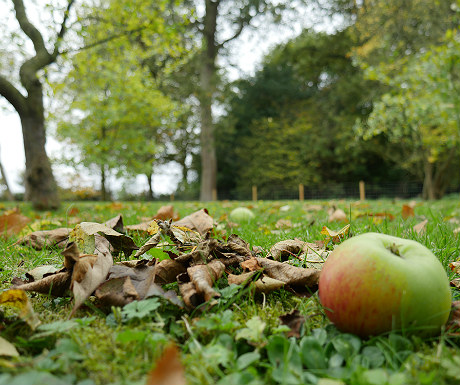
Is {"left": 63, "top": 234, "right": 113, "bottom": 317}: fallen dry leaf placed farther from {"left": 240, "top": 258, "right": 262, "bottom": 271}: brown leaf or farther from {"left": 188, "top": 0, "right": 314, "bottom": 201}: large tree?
{"left": 188, "top": 0, "right": 314, "bottom": 201}: large tree

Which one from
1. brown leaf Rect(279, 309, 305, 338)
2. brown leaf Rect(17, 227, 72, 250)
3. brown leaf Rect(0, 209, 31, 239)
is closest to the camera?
brown leaf Rect(279, 309, 305, 338)

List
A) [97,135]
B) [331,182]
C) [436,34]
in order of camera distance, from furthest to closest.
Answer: [331,182] < [97,135] < [436,34]

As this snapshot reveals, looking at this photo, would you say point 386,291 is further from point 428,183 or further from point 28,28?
point 428,183

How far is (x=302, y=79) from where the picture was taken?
25703 millimetres

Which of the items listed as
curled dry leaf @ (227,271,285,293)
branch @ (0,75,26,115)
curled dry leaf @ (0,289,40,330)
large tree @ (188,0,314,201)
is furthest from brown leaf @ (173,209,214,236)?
large tree @ (188,0,314,201)

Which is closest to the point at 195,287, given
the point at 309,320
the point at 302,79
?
the point at 309,320

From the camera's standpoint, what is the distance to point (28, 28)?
5977 mm

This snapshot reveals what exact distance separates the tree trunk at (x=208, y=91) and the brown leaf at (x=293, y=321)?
1609cm

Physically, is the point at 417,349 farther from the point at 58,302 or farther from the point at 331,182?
the point at 331,182

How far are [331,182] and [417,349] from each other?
23437mm

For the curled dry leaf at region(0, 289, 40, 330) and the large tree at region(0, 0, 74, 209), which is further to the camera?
the large tree at region(0, 0, 74, 209)

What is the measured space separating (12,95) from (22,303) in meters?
5.97

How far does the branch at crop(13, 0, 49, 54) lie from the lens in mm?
5957

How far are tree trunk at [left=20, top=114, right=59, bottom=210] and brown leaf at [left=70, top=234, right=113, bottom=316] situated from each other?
5.59 meters
